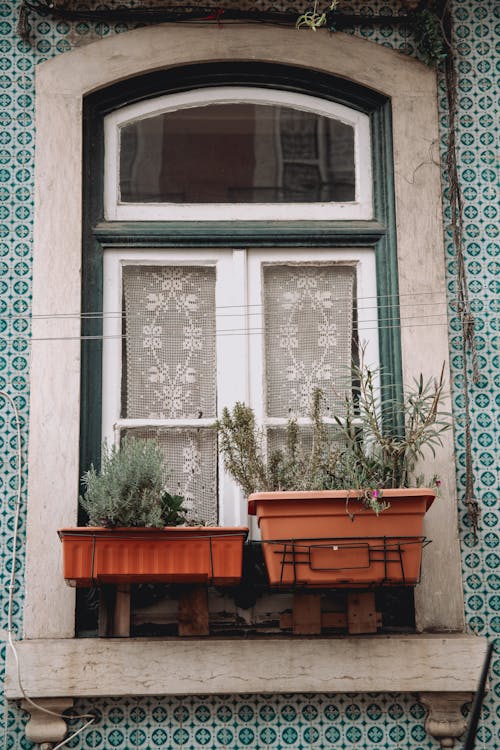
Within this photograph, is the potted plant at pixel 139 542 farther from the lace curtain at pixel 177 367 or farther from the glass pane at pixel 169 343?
the glass pane at pixel 169 343

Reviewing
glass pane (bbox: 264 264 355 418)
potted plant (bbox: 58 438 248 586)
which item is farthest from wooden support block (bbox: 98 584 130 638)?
glass pane (bbox: 264 264 355 418)

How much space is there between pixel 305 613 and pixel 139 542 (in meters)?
0.65

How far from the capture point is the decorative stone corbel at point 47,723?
14.3 ft

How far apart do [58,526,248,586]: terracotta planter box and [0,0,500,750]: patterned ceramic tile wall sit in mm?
398

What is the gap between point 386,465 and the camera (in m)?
4.42

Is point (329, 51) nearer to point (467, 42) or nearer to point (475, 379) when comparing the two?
point (467, 42)

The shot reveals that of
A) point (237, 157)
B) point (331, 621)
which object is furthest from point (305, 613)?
point (237, 157)

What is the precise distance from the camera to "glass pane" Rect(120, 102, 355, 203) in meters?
5.04

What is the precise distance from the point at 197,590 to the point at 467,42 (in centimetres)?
240

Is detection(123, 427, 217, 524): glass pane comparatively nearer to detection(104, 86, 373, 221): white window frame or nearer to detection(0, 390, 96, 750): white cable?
detection(0, 390, 96, 750): white cable

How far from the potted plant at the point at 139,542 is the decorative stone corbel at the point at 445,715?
79 centimetres

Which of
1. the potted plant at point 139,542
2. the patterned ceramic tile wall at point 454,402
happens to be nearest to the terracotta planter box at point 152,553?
the potted plant at point 139,542

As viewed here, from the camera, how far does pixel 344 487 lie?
4387 mm

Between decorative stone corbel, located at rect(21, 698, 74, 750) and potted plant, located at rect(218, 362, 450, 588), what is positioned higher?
potted plant, located at rect(218, 362, 450, 588)
